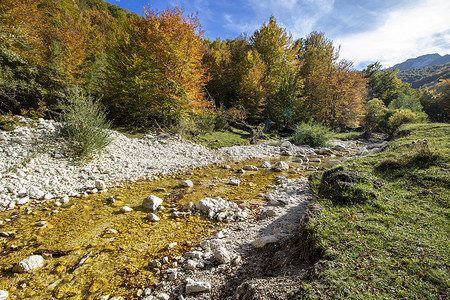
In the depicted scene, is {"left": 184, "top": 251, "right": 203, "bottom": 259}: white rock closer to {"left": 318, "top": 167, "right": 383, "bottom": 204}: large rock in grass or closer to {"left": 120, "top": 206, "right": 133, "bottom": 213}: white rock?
{"left": 120, "top": 206, "right": 133, "bottom": 213}: white rock

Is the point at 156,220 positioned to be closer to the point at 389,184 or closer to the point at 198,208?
the point at 198,208

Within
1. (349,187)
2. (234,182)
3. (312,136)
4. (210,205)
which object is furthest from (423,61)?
(210,205)

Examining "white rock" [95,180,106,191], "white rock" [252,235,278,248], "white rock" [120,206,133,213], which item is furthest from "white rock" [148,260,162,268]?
"white rock" [95,180,106,191]

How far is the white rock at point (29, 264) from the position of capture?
9.95 feet

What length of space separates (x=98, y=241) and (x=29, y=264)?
986 mm

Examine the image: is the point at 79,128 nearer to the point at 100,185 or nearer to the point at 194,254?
the point at 100,185

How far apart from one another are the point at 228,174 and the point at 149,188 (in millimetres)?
3408

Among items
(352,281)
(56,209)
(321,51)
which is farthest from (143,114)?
(321,51)

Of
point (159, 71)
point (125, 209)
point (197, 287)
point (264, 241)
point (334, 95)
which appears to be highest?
point (334, 95)

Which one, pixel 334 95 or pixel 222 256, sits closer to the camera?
pixel 222 256

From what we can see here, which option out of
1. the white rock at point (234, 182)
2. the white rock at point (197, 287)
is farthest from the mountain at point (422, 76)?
the white rock at point (197, 287)

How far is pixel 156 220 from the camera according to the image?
186 inches

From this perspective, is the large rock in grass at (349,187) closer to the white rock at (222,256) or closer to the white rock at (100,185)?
the white rock at (222,256)

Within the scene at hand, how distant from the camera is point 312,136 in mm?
15820
